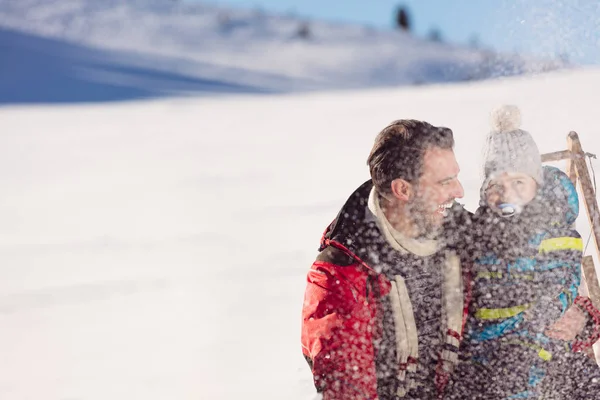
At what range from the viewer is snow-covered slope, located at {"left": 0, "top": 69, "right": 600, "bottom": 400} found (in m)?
3.58

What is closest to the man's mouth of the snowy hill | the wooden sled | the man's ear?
the man's ear

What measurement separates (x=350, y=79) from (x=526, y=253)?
32822mm

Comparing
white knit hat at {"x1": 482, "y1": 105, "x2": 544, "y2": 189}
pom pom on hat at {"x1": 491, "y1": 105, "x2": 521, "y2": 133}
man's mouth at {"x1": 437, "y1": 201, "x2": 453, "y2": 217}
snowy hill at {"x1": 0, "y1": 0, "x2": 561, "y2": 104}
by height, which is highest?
snowy hill at {"x1": 0, "y1": 0, "x2": 561, "y2": 104}

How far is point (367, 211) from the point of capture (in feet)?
6.74

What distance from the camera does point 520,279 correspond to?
2098 mm

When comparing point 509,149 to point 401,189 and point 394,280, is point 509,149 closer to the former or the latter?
point 401,189

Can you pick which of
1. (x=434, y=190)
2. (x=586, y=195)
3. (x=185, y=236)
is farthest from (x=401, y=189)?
(x=185, y=236)

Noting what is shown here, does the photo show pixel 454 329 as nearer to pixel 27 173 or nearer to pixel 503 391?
pixel 503 391

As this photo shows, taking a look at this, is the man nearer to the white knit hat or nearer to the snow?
the white knit hat

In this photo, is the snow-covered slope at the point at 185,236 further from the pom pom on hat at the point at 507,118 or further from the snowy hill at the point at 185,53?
the snowy hill at the point at 185,53

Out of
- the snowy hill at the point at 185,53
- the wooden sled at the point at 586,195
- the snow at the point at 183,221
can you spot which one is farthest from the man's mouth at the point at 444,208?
the snowy hill at the point at 185,53

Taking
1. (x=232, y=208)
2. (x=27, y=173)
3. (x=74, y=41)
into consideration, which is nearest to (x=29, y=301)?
(x=232, y=208)

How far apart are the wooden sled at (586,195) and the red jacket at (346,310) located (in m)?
0.73

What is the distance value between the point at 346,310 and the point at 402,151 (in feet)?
1.57
